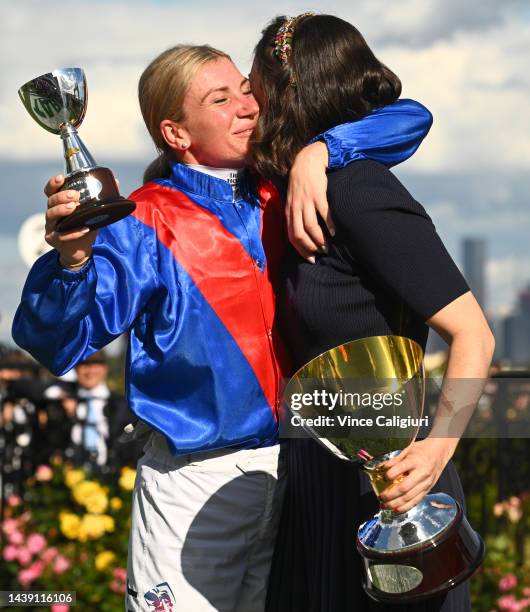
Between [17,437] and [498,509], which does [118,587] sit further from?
[498,509]

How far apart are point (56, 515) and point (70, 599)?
88 centimetres

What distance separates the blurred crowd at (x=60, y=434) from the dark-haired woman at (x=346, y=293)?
3.32m

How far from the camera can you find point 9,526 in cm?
511

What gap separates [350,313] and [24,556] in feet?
10.4

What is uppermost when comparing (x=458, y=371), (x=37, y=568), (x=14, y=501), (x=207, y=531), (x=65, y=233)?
(x=65, y=233)

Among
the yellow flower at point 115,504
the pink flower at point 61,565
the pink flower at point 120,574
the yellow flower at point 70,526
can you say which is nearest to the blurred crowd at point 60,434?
the yellow flower at point 115,504

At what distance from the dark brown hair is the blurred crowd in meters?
3.40

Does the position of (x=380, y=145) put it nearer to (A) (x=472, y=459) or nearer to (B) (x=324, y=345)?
(B) (x=324, y=345)

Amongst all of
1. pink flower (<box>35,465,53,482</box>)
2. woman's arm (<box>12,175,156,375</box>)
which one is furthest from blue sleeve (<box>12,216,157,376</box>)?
pink flower (<box>35,465,53,482</box>)

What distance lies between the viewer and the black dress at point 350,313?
2158mm

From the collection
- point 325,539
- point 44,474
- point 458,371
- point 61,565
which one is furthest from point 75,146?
point 44,474

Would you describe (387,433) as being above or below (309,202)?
below

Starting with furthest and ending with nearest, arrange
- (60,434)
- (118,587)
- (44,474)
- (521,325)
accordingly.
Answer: (521,325), (60,434), (44,474), (118,587)

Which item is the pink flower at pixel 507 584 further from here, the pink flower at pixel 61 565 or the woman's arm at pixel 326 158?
the woman's arm at pixel 326 158
